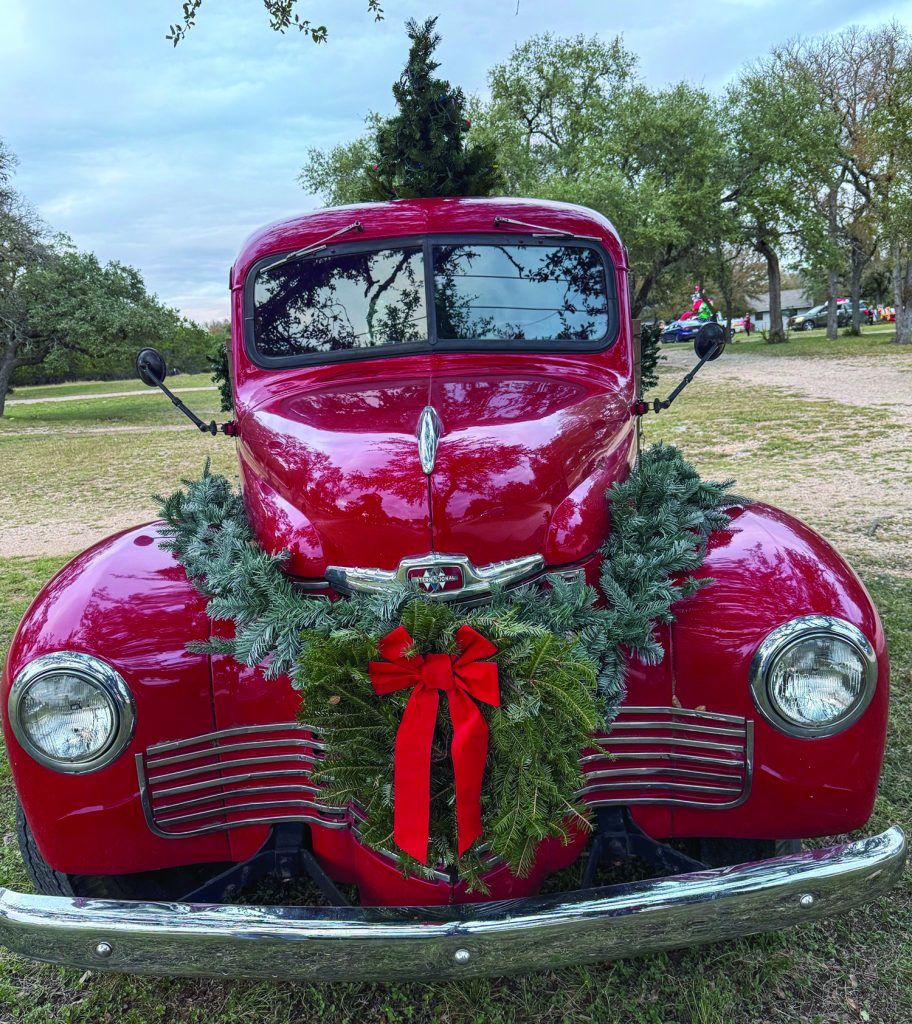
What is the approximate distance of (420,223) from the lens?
10.5 feet

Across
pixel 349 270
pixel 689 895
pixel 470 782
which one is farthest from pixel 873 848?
pixel 349 270

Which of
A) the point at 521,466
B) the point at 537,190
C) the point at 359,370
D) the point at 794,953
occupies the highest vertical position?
the point at 537,190

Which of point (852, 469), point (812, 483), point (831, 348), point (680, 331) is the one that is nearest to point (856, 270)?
Result: point (831, 348)

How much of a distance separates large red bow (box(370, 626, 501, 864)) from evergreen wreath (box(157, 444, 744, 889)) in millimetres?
33

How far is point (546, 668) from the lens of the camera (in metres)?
1.80

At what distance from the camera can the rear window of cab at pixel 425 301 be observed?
3.06 meters

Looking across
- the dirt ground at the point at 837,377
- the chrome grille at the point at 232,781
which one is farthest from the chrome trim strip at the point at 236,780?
the dirt ground at the point at 837,377

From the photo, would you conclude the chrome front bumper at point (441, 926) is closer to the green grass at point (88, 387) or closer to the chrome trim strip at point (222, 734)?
the chrome trim strip at point (222, 734)

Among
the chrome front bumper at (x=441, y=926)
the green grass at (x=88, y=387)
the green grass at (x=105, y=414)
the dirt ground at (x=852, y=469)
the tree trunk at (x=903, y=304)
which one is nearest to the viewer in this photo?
the chrome front bumper at (x=441, y=926)

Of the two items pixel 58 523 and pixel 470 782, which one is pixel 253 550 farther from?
pixel 58 523

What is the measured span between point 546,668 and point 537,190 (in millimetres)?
26258

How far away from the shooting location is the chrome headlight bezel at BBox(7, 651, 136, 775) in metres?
2.02

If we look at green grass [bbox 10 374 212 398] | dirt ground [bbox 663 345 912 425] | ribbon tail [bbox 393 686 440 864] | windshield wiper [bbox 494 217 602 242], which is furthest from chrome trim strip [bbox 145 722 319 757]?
green grass [bbox 10 374 212 398]

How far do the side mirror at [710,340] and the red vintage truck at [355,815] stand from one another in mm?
842
